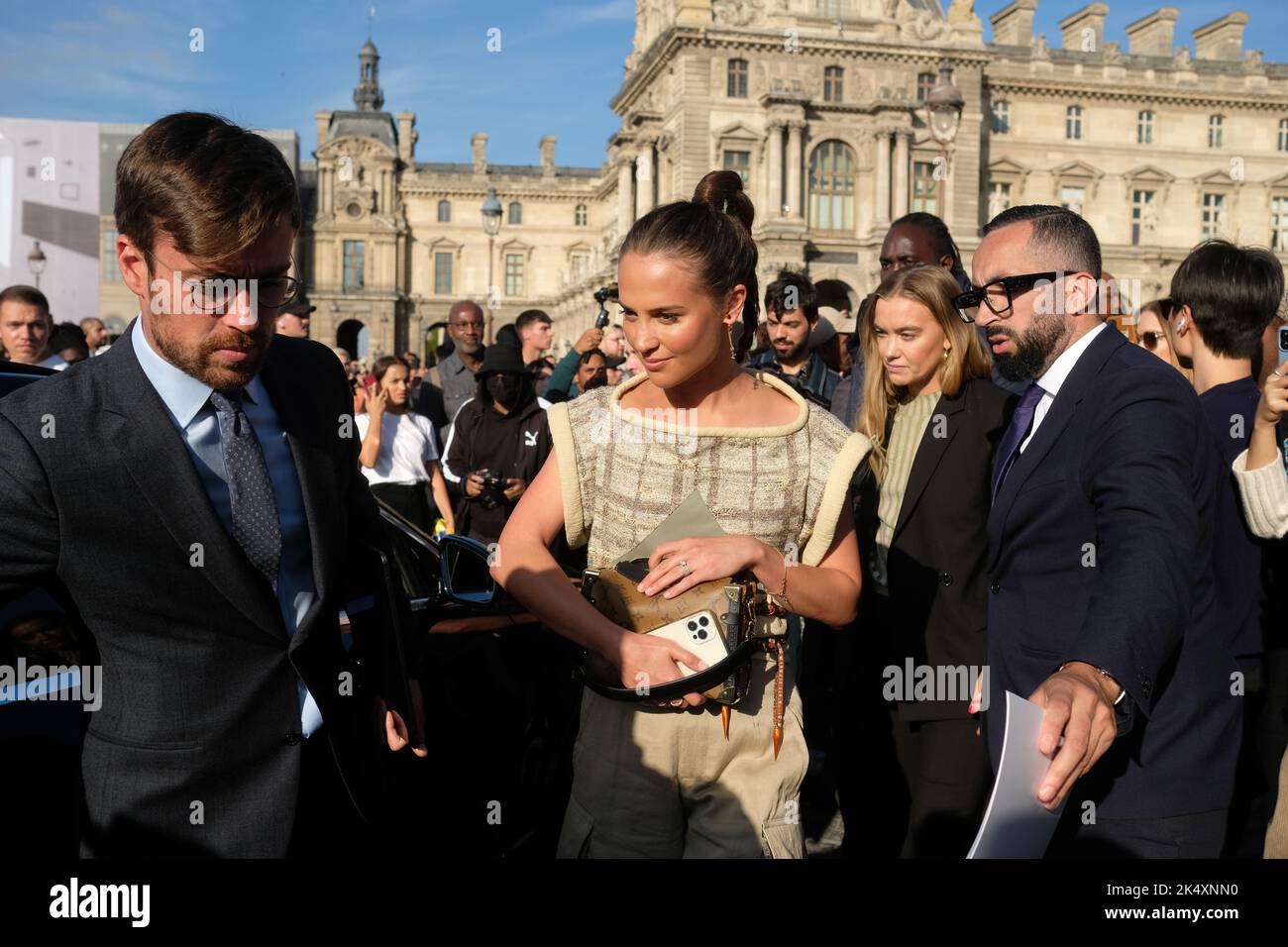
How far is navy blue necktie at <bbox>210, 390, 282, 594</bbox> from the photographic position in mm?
2367

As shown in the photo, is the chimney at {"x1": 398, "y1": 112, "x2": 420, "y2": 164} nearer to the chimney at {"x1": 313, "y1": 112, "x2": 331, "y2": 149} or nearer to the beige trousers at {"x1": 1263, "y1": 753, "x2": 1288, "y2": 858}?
the chimney at {"x1": 313, "y1": 112, "x2": 331, "y2": 149}

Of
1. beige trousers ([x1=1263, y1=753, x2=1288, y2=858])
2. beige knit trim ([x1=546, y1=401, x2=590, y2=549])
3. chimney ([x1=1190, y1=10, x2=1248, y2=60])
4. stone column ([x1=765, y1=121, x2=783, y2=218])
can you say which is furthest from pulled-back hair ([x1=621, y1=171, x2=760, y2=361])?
chimney ([x1=1190, y1=10, x2=1248, y2=60])

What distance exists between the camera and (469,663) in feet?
14.9

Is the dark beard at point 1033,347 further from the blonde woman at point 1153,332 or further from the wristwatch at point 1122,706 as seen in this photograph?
the blonde woman at point 1153,332

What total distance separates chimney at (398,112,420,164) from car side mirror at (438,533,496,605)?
72502 mm

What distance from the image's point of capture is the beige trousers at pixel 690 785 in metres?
2.68

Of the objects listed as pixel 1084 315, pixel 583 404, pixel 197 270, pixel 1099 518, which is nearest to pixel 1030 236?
pixel 1084 315

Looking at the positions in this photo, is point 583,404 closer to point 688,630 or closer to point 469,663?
point 688,630

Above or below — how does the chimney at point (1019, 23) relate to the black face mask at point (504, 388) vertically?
above

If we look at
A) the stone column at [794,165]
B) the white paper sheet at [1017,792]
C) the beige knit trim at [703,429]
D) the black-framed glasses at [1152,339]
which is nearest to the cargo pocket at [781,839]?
the white paper sheet at [1017,792]

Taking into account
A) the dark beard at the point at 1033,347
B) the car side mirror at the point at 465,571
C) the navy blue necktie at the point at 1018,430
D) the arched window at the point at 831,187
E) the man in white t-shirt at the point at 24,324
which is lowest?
the car side mirror at the point at 465,571

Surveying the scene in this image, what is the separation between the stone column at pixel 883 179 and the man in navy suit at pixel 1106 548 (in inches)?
1758

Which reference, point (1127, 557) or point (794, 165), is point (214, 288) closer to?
point (1127, 557)

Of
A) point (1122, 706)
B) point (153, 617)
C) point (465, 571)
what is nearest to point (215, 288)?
point (153, 617)
